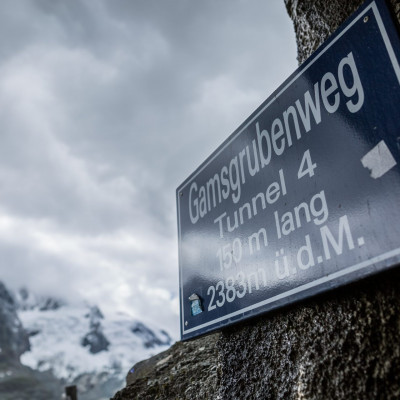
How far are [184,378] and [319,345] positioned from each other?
86 centimetres

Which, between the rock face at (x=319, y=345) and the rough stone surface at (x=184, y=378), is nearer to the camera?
the rock face at (x=319, y=345)

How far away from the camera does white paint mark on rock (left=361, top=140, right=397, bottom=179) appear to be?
83cm

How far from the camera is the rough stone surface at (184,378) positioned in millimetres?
1538

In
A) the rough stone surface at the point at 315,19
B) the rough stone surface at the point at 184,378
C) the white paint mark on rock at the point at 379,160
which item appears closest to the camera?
the white paint mark on rock at the point at 379,160

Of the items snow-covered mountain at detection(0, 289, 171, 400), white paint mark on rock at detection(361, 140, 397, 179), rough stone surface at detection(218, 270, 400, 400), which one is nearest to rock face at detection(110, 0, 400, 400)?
rough stone surface at detection(218, 270, 400, 400)

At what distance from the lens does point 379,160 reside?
2.79 ft

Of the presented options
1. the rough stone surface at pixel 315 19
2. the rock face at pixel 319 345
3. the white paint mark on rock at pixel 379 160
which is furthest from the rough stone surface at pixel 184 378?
the rough stone surface at pixel 315 19

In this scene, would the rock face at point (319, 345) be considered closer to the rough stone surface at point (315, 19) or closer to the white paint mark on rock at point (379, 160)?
the rough stone surface at point (315, 19)

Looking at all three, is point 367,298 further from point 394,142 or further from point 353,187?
point 394,142

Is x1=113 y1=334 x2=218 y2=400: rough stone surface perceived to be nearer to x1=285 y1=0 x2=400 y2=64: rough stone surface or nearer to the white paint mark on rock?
the white paint mark on rock

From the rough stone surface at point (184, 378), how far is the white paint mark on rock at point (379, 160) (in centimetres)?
94

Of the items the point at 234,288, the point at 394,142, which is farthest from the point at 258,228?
the point at 394,142

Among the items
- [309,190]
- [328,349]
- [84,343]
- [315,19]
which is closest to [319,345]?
[328,349]

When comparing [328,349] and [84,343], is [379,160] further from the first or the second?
[84,343]
